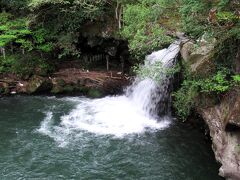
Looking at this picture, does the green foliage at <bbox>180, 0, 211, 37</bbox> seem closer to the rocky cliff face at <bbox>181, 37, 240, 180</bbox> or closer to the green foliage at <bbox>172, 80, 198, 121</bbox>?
the rocky cliff face at <bbox>181, 37, 240, 180</bbox>

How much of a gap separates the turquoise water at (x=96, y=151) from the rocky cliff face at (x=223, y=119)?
128 centimetres

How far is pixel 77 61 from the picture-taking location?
79.3 ft

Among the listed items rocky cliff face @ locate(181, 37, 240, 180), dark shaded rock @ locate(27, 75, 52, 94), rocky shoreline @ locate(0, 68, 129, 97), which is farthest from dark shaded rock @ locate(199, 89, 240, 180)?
dark shaded rock @ locate(27, 75, 52, 94)

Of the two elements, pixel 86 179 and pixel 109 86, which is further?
pixel 109 86

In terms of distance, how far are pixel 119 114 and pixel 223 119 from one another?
7626 mm

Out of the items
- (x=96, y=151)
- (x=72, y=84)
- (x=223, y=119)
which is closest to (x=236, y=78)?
(x=223, y=119)

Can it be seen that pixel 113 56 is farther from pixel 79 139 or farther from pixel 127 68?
pixel 79 139

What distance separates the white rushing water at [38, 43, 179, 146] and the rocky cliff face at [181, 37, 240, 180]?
3360 millimetres

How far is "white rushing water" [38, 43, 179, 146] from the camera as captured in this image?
18047mm

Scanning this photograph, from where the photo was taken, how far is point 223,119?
1313 centimetres

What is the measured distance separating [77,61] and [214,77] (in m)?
12.7

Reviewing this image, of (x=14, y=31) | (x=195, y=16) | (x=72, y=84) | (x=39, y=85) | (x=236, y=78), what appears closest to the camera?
(x=236, y=78)

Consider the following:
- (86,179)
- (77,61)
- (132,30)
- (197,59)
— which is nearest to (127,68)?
(77,61)

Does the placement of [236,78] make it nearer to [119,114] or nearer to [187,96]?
[187,96]
